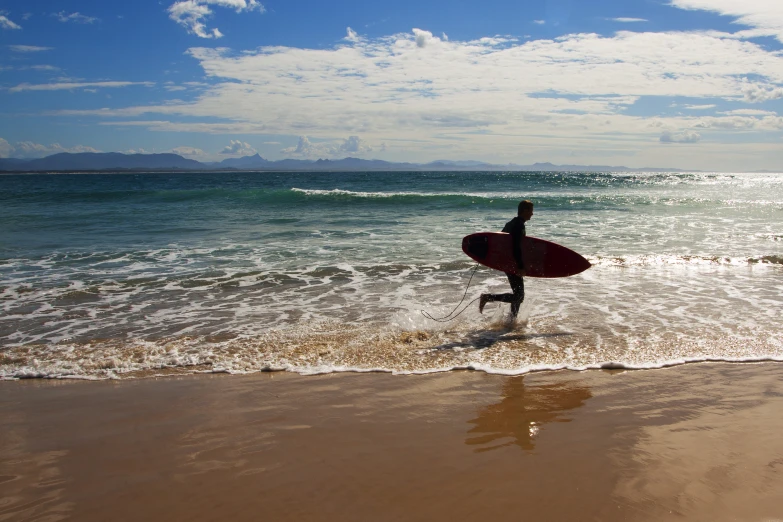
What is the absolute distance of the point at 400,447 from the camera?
154 inches

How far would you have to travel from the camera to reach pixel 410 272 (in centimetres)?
1104

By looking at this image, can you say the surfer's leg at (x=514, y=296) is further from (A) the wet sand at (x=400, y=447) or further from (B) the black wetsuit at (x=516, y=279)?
(A) the wet sand at (x=400, y=447)

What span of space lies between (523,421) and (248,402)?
2.43m

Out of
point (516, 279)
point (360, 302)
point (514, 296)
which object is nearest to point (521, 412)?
point (514, 296)

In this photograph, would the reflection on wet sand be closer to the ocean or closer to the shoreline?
the shoreline

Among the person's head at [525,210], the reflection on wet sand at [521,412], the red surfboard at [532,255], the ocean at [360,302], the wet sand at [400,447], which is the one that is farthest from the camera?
the red surfboard at [532,255]

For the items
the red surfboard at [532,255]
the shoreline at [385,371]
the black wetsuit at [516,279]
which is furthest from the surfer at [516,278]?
the shoreline at [385,371]

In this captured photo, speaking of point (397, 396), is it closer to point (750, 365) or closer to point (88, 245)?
point (750, 365)

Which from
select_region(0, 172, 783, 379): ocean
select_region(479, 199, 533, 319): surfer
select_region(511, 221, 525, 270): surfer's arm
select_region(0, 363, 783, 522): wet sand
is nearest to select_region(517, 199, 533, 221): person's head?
select_region(479, 199, 533, 319): surfer

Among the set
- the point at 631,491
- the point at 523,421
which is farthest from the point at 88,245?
the point at 631,491

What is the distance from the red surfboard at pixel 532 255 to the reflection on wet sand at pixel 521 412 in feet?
10.3

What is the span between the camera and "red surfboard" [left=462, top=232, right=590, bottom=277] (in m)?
8.16

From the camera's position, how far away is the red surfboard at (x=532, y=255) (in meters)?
8.16

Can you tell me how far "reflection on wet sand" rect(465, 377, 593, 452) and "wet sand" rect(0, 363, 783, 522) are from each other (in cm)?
2
